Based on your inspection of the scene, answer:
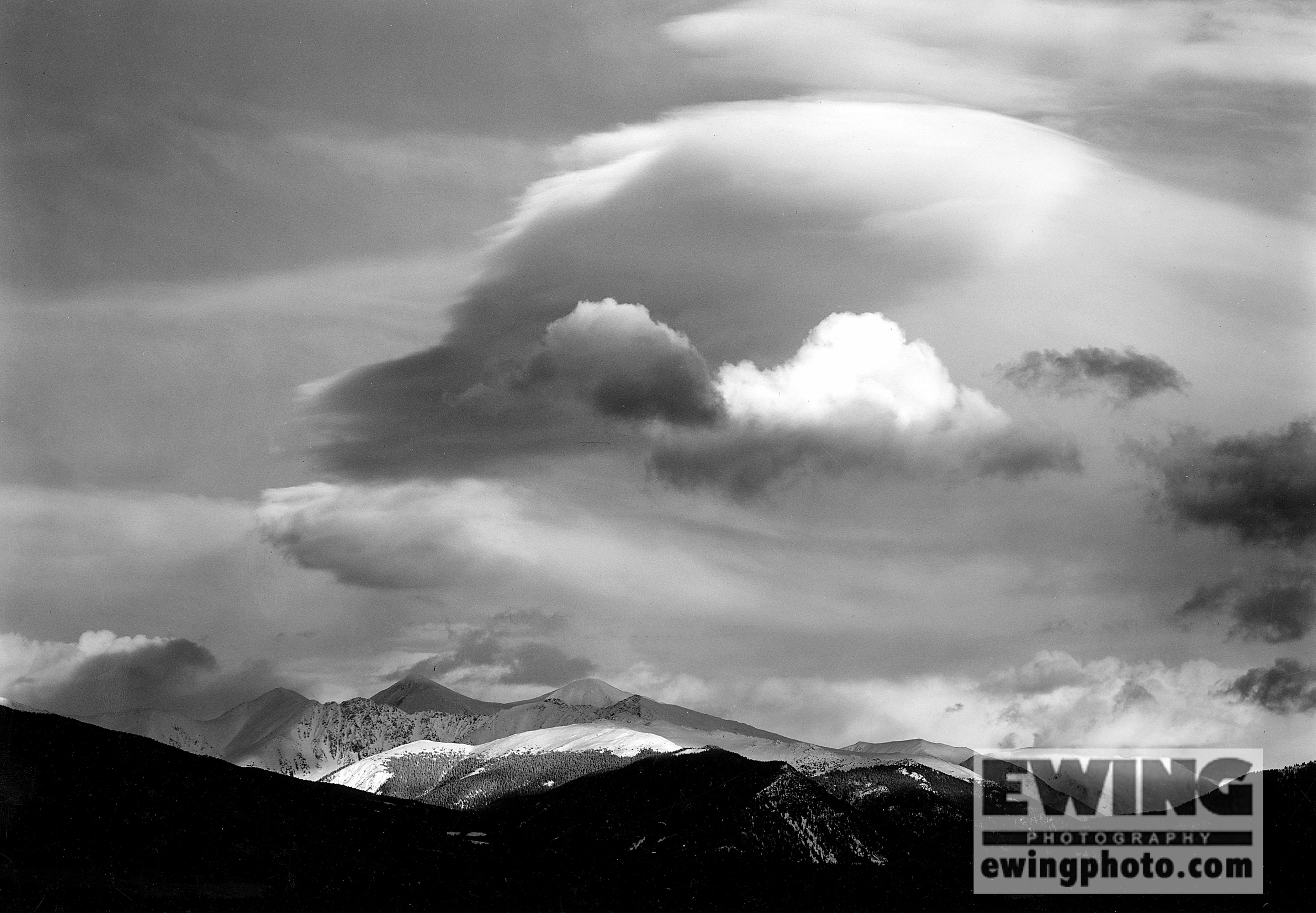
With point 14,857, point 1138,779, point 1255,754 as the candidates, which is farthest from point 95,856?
point 1255,754

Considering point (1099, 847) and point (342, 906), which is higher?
point (1099, 847)

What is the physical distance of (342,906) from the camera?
7692 inches

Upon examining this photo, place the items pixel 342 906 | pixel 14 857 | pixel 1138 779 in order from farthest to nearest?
pixel 342 906, pixel 14 857, pixel 1138 779

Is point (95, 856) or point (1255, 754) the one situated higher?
point (1255, 754)

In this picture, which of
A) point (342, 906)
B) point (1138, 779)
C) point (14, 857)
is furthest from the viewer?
point (342, 906)

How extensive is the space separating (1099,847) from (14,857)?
157484 mm

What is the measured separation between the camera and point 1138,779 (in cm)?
16138

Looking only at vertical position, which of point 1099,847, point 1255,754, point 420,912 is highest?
point 1255,754

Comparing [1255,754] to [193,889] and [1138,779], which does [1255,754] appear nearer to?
[1138,779]

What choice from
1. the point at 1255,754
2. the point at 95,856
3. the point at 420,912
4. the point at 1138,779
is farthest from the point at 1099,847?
the point at 95,856

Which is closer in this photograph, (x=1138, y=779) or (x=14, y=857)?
(x=1138, y=779)

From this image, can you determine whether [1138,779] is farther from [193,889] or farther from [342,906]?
[193,889]

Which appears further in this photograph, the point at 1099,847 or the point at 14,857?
the point at 1099,847

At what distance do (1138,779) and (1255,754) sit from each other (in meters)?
36.2
